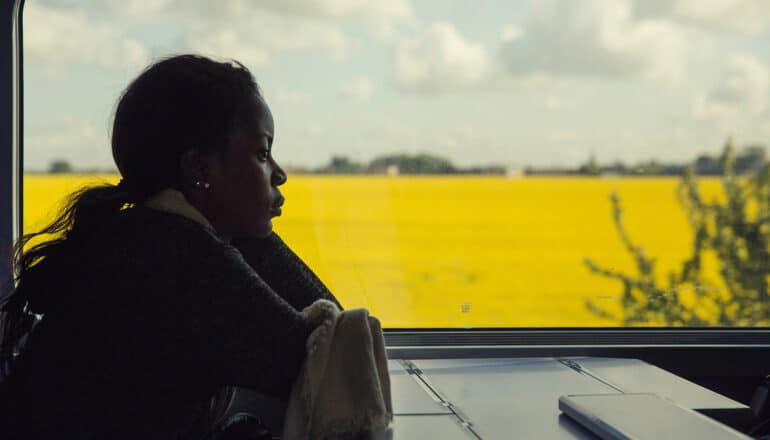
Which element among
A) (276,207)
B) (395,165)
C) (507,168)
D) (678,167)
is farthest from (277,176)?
(678,167)

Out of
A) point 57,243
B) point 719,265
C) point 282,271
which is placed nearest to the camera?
point 57,243

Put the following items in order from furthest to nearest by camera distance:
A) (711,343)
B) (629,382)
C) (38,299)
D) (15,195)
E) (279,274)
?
(711,343)
(15,195)
(629,382)
(279,274)
(38,299)

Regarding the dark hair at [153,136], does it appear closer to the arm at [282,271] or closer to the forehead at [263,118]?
the forehead at [263,118]

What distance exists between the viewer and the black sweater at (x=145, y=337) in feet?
3.55

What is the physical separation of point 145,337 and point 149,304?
5cm

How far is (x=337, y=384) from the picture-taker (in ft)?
3.81

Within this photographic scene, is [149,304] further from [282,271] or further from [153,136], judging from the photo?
[282,271]

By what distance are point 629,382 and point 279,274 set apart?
81 centimetres

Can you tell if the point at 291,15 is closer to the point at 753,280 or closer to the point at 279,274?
the point at 279,274

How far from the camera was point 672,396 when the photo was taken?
5.49 feet

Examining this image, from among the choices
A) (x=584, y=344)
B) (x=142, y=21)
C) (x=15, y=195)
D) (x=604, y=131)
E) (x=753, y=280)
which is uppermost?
(x=142, y=21)

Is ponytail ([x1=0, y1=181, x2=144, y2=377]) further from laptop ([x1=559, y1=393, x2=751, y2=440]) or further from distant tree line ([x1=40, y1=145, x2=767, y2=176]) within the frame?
distant tree line ([x1=40, y1=145, x2=767, y2=176])

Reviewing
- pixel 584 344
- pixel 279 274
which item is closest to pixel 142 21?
pixel 279 274

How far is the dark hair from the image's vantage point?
1168mm
